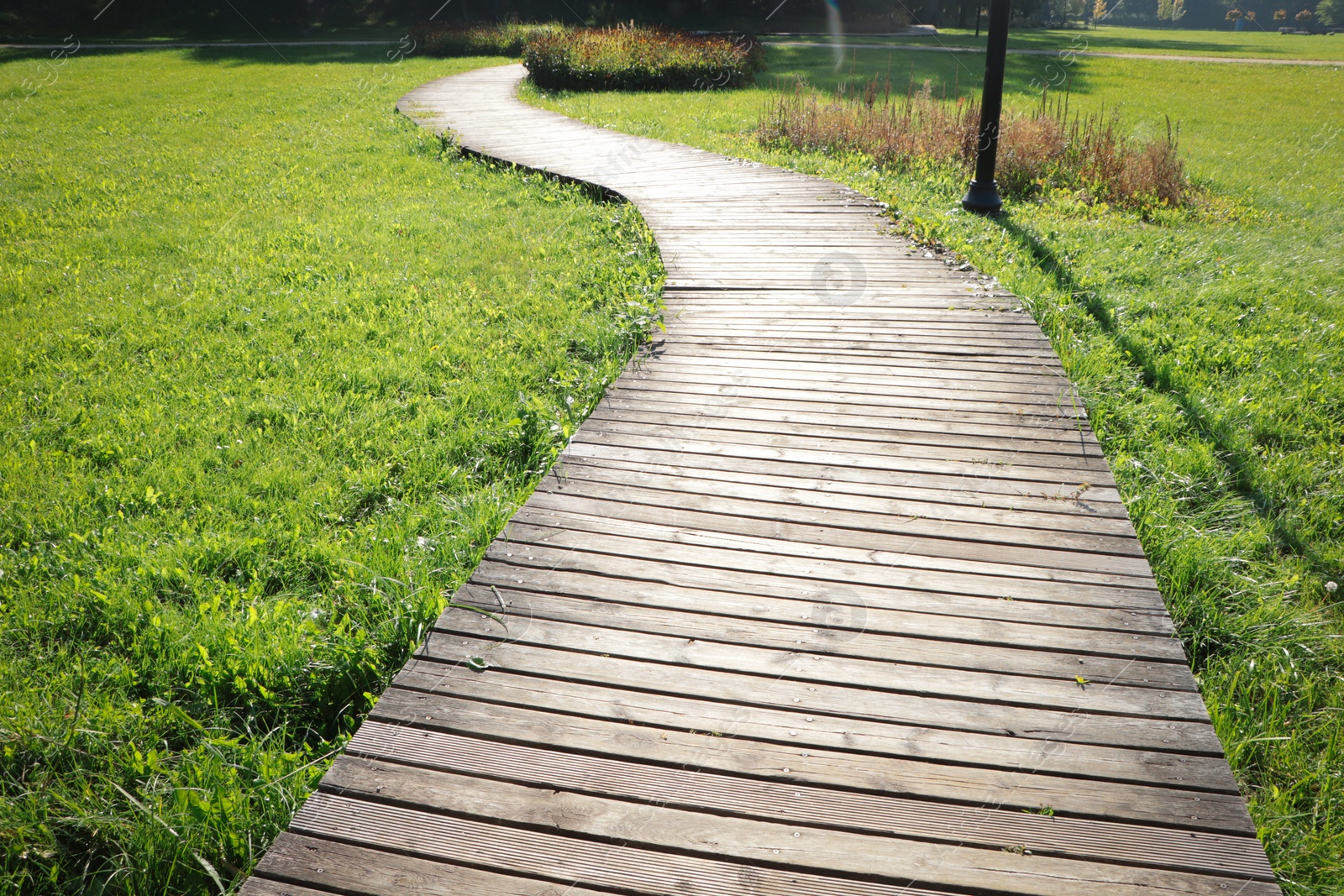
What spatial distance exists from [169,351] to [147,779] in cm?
415

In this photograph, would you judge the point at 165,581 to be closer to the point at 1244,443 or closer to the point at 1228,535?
the point at 1228,535

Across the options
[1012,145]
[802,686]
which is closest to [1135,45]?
[1012,145]

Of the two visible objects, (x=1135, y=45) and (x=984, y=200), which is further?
(x=1135, y=45)

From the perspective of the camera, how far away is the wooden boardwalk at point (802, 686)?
2.09 m

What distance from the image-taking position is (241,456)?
4.50 metres

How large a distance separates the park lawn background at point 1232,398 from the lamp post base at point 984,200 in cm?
23

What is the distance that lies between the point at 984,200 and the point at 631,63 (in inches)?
530

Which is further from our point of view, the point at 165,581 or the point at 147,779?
the point at 165,581

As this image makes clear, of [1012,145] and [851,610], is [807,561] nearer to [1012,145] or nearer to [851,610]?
[851,610]

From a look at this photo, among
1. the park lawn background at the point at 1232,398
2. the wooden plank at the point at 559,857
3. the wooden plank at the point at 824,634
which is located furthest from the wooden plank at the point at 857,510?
the wooden plank at the point at 559,857

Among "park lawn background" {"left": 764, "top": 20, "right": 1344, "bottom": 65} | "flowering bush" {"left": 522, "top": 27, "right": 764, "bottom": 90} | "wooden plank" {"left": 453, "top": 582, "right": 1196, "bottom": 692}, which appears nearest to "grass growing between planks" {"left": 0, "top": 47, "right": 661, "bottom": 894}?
"wooden plank" {"left": 453, "top": 582, "right": 1196, "bottom": 692}

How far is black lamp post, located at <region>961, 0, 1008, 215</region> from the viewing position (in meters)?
7.33

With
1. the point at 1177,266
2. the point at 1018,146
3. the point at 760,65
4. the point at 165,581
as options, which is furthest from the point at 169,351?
the point at 760,65

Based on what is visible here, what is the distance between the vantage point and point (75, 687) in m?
2.94
